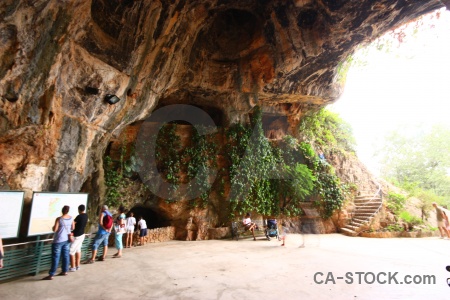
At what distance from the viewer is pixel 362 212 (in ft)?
36.9

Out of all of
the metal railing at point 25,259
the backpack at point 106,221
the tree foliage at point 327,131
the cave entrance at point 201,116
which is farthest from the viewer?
the tree foliage at point 327,131

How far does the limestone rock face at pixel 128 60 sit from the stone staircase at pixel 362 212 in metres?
6.25

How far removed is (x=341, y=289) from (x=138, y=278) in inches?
141

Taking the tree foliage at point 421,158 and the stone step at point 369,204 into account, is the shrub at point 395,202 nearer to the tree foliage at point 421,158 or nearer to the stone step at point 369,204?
the stone step at point 369,204

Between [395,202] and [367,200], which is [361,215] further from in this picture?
[395,202]

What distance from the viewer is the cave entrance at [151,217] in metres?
10.3

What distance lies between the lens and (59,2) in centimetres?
426

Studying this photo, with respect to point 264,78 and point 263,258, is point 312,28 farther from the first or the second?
point 263,258

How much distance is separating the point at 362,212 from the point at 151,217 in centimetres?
1024

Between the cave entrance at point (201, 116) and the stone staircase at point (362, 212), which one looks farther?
the cave entrance at point (201, 116)

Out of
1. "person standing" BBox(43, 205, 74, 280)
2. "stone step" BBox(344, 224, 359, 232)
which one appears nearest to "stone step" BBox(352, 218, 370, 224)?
"stone step" BBox(344, 224, 359, 232)

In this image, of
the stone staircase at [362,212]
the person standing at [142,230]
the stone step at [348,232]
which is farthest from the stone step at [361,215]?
the person standing at [142,230]

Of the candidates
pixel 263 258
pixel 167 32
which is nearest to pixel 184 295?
pixel 263 258

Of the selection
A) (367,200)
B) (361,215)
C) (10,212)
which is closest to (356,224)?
(361,215)
